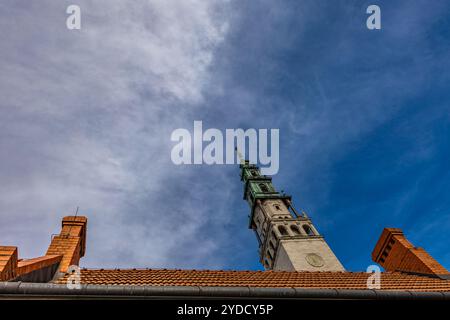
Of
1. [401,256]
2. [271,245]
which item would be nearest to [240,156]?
[271,245]

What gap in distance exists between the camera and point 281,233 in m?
31.6

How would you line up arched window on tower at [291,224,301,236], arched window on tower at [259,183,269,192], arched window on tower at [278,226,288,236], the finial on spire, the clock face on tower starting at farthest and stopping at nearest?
the finial on spire → arched window on tower at [259,183,269,192] → arched window on tower at [278,226,288,236] → arched window on tower at [291,224,301,236] → the clock face on tower

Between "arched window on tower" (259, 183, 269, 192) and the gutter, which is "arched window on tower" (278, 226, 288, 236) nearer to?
Result: "arched window on tower" (259, 183, 269, 192)

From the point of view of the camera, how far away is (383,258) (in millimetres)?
14641

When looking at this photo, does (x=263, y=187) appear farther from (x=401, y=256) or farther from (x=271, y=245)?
(x=401, y=256)

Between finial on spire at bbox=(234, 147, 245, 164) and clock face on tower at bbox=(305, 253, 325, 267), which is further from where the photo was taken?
finial on spire at bbox=(234, 147, 245, 164)

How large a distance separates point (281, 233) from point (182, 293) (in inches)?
1084

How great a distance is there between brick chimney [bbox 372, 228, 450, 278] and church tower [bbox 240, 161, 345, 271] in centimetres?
1148

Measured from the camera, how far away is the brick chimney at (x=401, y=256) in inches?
461

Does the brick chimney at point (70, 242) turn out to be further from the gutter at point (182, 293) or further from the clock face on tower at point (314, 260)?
the clock face on tower at point (314, 260)

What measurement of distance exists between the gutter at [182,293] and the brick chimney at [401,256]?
7.04 meters

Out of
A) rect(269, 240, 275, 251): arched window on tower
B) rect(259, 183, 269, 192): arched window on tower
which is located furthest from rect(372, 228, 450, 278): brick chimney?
rect(259, 183, 269, 192): arched window on tower

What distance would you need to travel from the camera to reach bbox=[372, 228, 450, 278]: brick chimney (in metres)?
11.7
